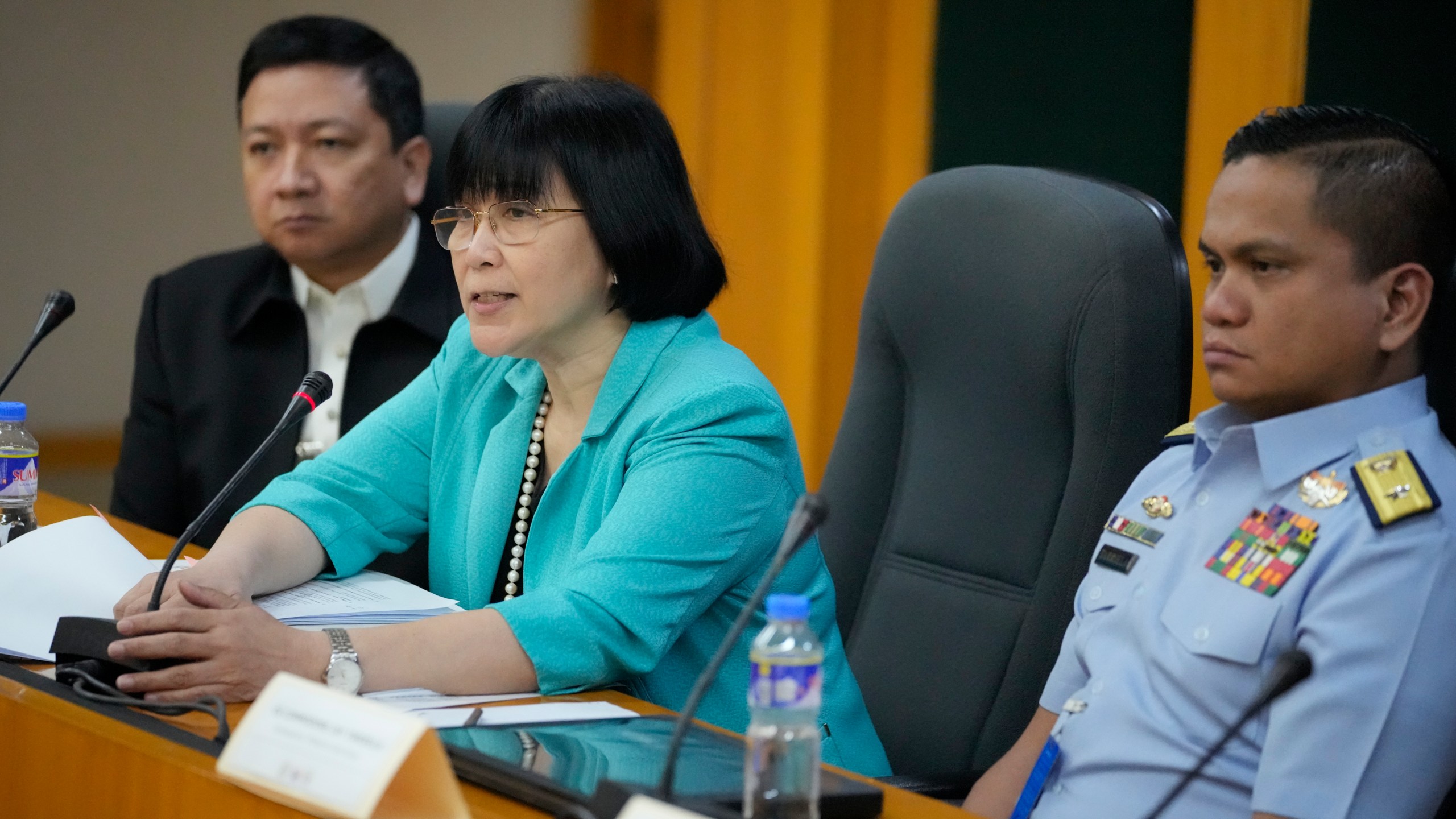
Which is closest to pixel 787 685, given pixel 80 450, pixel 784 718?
pixel 784 718

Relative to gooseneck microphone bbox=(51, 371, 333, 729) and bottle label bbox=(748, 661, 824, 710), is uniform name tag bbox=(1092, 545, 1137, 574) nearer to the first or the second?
bottle label bbox=(748, 661, 824, 710)

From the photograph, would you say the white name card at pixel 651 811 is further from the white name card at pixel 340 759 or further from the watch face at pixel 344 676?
the watch face at pixel 344 676

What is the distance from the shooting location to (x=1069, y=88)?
295cm

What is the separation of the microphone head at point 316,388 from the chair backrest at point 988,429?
2.12 ft

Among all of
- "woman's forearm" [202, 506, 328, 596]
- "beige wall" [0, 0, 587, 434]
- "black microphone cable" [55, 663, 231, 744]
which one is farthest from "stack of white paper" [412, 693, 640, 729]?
"beige wall" [0, 0, 587, 434]

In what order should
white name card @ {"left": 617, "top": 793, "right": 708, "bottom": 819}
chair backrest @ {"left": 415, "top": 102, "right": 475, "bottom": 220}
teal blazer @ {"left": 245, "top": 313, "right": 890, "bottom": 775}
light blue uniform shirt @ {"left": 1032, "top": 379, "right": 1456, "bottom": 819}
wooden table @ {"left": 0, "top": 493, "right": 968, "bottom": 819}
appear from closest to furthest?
white name card @ {"left": 617, "top": 793, "right": 708, "bottom": 819}
wooden table @ {"left": 0, "top": 493, "right": 968, "bottom": 819}
light blue uniform shirt @ {"left": 1032, "top": 379, "right": 1456, "bottom": 819}
teal blazer @ {"left": 245, "top": 313, "right": 890, "bottom": 775}
chair backrest @ {"left": 415, "top": 102, "right": 475, "bottom": 220}

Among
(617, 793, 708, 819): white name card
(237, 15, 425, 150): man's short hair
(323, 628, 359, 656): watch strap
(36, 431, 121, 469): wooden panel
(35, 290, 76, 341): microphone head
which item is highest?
(237, 15, 425, 150): man's short hair

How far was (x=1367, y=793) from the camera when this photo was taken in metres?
1.13

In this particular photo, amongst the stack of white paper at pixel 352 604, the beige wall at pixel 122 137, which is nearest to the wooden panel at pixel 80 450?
the beige wall at pixel 122 137

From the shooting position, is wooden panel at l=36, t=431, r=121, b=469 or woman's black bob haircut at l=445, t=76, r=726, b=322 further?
wooden panel at l=36, t=431, r=121, b=469

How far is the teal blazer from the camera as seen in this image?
1349 mm

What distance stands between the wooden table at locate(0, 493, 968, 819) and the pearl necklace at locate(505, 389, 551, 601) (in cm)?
35

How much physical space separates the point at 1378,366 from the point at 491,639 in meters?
0.81

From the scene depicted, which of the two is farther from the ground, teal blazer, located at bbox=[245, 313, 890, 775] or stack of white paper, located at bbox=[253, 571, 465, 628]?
teal blazer, located at bbox=[245, 313, 890, 775]
